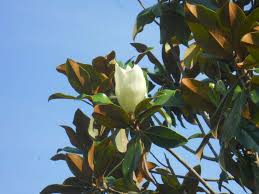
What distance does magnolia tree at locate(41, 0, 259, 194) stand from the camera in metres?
2.10

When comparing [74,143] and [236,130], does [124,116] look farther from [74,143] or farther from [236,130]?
[74,143]

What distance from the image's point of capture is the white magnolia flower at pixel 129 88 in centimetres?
212

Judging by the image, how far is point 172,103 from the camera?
232cm

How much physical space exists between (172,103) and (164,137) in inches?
5.5

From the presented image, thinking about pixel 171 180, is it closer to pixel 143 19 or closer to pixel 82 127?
pixel 82 127

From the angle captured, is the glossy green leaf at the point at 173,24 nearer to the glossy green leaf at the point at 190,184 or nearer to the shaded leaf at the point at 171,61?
the shaded leaf at the point at 171,61

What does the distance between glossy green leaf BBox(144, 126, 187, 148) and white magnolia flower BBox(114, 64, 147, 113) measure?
150mm

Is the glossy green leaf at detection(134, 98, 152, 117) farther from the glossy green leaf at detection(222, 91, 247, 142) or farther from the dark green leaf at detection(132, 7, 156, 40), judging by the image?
the dark green leaf at detection(132, 7, 156, 40)

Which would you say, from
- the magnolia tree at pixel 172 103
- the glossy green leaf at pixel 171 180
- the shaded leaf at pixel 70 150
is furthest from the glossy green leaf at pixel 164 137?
the shaded leaf at pixel 70 150

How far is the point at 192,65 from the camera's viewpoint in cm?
275

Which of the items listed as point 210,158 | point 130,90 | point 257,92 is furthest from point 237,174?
point 130,90

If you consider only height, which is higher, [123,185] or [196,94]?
[196,94]

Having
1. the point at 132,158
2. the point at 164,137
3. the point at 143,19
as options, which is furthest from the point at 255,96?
the point at 143,19

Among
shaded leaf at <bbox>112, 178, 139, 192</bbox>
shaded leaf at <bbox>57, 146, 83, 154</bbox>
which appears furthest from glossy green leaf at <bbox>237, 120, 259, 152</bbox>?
shaded leaf at <bbox>57, 146, 83, 154</bbox>
